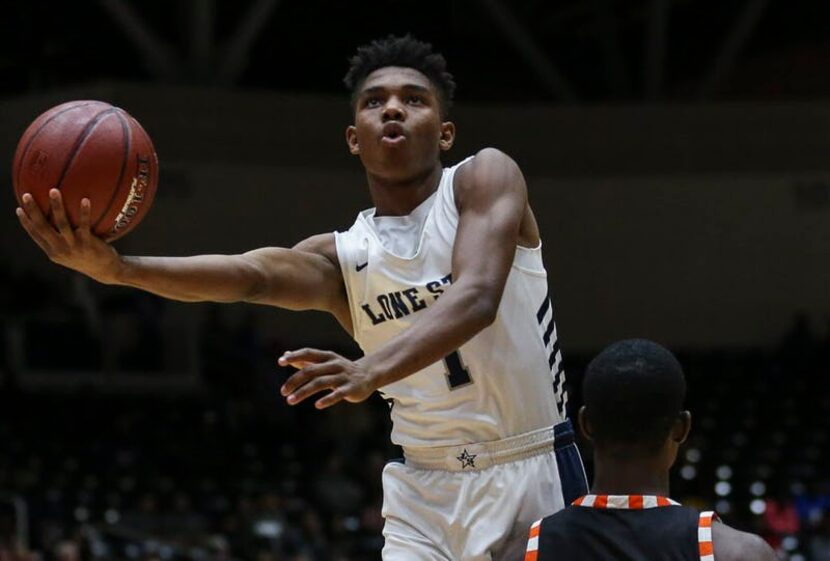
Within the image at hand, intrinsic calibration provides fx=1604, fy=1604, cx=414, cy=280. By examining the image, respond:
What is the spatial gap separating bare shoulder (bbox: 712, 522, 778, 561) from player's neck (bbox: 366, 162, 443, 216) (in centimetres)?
193

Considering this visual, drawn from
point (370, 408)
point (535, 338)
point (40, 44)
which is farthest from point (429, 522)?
point (40, 44)

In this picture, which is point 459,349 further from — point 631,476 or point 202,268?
point 631,476

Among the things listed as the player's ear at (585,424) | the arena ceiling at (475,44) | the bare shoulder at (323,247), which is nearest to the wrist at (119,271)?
the bare shoulder at (323,247)

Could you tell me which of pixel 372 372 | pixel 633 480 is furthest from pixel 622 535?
→ pixel 372 372

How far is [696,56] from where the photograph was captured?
84.3 feet

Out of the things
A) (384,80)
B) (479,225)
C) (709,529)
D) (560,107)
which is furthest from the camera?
(560,107)

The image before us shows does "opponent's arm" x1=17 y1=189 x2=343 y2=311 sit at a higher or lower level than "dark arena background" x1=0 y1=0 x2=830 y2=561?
lower

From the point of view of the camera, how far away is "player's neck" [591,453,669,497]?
11.9ft

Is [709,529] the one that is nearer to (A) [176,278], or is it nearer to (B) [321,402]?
(B) [321,402]

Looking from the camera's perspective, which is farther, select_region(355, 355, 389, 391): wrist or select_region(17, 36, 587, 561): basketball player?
select_region(17, 36, 587, 561): basketball player

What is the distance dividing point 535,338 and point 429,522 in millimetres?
650

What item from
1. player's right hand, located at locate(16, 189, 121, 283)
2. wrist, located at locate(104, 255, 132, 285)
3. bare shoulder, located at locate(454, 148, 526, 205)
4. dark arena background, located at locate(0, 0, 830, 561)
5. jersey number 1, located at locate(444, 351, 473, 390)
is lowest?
jersey number 1, located at locate(444, 351, 473, 390)

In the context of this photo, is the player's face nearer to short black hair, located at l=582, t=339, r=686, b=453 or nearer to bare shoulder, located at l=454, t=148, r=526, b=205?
bare shoulder, located at l=454, t=148, r=526, b=205

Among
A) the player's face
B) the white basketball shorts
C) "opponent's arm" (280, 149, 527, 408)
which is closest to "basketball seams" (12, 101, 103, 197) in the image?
the player's face
